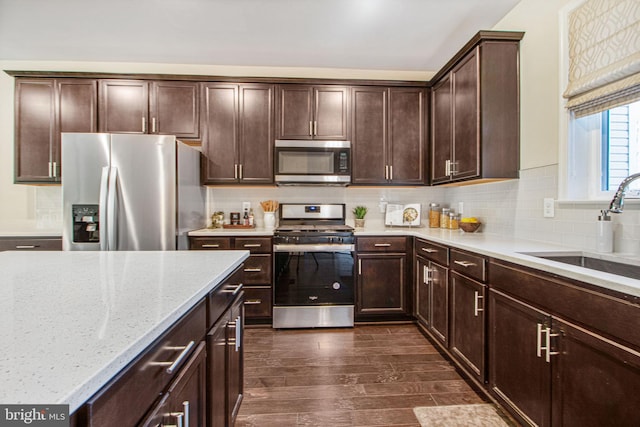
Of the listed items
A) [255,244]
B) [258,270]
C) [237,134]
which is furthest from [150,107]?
[258,270]

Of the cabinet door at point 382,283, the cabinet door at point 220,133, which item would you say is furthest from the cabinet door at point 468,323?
the cabinet door at point 220,133

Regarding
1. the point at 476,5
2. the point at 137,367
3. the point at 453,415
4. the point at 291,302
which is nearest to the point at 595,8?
the point at 476,5

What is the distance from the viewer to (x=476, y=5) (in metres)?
2.29

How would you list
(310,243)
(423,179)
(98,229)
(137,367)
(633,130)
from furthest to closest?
(423,179)
(310,243)
(98,229)
(633,130)
(137,367)

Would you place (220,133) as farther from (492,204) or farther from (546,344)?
(546,344)

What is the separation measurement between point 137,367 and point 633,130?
2.40 metres

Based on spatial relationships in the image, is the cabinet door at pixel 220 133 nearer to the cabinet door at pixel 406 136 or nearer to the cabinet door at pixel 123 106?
the cabinet door at pixel 123 106

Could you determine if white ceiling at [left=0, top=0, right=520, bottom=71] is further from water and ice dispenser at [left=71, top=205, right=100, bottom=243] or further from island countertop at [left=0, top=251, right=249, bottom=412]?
island countertop at [left=0, top=251, right=249, bottom=412]

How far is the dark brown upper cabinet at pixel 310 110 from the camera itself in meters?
2.98

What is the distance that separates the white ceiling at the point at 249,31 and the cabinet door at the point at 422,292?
80.7 inches

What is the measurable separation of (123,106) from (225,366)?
2827 millimetres

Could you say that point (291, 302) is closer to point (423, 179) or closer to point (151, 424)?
point (423, 179)

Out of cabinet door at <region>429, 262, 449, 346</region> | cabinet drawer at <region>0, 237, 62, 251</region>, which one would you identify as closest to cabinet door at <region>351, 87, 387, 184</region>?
cabinet door at <region>429, 262, 449, 346</region>

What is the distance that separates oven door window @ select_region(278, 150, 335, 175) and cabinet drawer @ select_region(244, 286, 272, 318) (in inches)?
45.5
